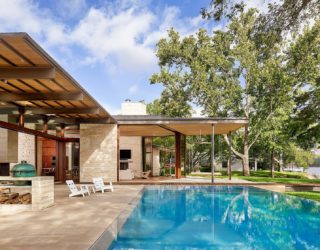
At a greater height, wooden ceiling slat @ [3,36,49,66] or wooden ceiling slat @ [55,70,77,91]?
wooden ceiling slat @ [3,36,49,66]

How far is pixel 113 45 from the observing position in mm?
26016

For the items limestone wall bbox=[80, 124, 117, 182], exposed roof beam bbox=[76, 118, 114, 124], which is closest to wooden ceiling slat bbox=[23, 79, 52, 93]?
exposed roof beam bbox=[76, 118, 114, 124]

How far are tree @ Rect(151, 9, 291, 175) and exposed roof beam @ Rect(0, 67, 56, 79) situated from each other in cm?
2090

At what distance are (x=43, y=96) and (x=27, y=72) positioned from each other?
3.10 metres

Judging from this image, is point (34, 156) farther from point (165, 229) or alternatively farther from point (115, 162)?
point (165, 229)

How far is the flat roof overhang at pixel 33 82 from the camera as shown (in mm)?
6664

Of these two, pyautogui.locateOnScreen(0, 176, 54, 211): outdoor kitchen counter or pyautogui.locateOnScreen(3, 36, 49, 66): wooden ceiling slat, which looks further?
pyautogui.locateOnScreen(0, 176, 54, 211): outdoor kitchen counter

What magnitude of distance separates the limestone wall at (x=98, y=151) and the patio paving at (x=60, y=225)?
317 inches

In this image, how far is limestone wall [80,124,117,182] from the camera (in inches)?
726

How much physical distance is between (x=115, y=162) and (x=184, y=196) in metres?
5.39

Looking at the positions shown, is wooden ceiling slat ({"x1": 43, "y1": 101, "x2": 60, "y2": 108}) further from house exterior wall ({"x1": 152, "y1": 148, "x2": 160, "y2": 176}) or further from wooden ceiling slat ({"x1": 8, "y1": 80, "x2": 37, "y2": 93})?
house exterior wall ({"x1": 152, "y1": 148, "x2": 160, "y2": 176})

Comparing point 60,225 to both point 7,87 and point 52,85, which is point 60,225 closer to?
point 52,85

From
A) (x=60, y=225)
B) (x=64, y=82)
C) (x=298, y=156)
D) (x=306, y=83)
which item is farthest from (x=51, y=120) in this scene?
(x=298, y=156)

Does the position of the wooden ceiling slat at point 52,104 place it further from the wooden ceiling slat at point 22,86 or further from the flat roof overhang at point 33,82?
the wooden ceiling slat at point 22,86
